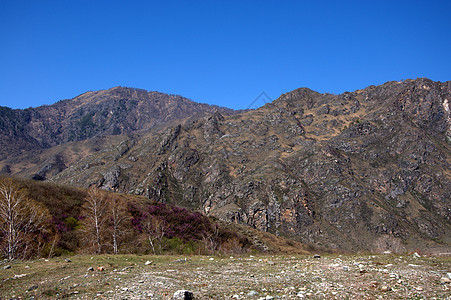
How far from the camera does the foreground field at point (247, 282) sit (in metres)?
11.9

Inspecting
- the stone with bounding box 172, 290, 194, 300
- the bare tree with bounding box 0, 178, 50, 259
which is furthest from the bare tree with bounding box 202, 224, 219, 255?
the stone with bounding box 172, 290, 194, 300

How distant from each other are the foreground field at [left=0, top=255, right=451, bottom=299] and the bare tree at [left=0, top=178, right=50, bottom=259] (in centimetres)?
1198

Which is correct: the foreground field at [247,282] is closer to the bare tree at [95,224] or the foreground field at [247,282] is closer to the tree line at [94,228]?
the tree line at [94,228]

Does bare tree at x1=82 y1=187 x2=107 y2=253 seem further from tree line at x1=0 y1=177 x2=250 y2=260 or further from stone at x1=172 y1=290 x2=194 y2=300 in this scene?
stone at x1=172 y1=290 x2=194 y2=300

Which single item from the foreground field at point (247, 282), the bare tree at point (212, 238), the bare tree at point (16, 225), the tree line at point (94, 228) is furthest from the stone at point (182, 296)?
the bare tree at point (212, 238)

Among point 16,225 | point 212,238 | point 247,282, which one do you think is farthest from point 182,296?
point 212,238

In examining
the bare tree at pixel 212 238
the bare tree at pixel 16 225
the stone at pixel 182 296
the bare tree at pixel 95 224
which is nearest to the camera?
the stone at pixel 182 296

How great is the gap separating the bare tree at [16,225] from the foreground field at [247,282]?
472 inches

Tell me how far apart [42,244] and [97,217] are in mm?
7073

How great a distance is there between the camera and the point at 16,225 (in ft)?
101

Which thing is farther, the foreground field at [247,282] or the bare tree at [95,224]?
the bare tree at [95,224]

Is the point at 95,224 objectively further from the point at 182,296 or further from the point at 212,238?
the point at 182,296

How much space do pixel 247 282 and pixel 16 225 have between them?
95.4 feet

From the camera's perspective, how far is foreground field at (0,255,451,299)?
39.0 ft
